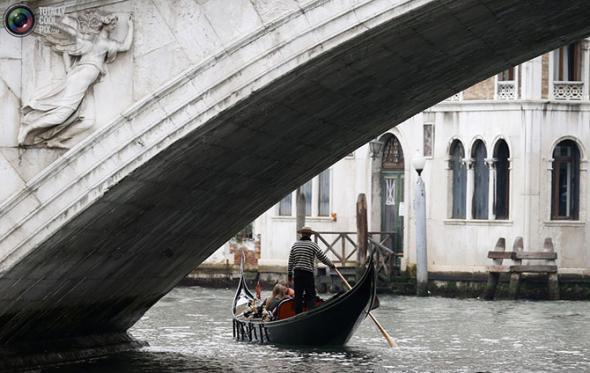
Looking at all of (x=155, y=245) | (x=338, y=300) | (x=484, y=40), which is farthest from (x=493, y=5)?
(x=338, y=300)

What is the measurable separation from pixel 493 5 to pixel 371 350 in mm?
5706

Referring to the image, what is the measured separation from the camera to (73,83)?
973 cm

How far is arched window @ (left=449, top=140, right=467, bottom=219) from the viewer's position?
79.8 ft

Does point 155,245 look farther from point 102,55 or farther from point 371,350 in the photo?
point 371,350

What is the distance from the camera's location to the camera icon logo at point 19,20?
9.76m

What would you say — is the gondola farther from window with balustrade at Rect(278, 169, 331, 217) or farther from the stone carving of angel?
window with balustrade at Rect(278, 169, 331, 217)

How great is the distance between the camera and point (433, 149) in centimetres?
2455

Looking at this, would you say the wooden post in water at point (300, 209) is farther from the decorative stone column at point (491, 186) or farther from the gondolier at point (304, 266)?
the gondolier at point (304, 266)

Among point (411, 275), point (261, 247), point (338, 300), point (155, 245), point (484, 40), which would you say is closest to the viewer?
point (484, 40)

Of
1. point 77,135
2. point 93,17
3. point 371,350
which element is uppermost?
point 93,17

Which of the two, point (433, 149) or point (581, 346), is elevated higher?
point (433, 149)

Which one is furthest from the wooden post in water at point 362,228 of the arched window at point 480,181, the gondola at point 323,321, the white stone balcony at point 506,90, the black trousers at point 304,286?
the black trousers at point 304,286

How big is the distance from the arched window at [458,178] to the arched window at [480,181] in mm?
187

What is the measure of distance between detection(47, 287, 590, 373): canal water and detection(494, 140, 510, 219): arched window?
2.67 m
